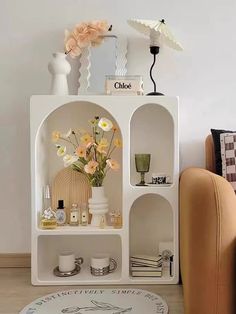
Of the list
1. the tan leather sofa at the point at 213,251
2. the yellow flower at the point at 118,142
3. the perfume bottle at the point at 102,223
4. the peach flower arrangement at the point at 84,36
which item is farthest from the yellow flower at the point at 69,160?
the tan leather sofa at the point at 213,251

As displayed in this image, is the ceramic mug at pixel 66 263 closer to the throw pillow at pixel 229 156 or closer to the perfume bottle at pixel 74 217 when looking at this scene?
the perfume bottle at pixel 74 217

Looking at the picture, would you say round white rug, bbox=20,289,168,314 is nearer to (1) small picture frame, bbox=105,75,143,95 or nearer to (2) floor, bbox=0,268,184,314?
(2) floor, bbox=0,268,184,314

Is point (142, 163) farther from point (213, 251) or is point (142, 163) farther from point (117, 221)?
point (213, 251)

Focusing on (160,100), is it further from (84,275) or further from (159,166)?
(84,275)

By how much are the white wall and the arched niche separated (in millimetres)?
289

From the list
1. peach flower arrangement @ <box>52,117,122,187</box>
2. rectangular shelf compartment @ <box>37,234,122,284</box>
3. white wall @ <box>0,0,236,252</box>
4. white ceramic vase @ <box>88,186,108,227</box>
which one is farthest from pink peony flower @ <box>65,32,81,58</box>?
rectangular shelf compartment @ <box>37,234,122,284</box>

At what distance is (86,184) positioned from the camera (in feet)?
7.02

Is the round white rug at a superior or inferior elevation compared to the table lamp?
inferior

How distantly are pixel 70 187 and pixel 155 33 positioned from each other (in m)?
0.96

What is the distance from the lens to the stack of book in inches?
78.2

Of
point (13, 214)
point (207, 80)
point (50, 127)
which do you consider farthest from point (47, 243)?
point (207, 80)

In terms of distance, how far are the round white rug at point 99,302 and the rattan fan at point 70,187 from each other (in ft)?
1.68

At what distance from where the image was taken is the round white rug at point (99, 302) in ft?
5.30


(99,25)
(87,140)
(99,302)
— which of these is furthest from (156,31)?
(99,302)
